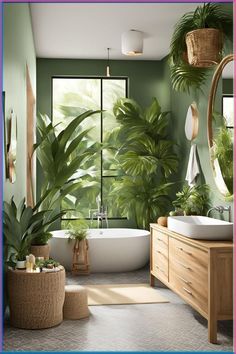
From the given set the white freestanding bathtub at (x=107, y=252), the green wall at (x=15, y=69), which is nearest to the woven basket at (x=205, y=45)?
the green wall at (x=15, y=69)

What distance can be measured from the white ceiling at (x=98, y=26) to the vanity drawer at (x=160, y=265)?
2359 millimetres

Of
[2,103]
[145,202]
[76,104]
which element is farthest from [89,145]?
[2,103]

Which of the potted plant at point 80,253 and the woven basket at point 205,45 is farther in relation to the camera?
the potted plant at point 80,253

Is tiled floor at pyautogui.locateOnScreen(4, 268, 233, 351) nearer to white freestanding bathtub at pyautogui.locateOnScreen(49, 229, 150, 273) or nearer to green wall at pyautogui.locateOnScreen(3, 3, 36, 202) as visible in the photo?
green wall at pyautogui.locateOnScreen(3, 3, 36, 202)

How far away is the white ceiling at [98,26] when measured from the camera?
518 cm

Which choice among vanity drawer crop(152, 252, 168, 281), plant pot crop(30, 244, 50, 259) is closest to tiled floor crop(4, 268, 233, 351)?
vanity drawer crop(152, 252, 168, 281)

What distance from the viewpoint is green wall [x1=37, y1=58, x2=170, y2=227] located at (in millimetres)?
7344

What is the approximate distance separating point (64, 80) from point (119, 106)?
1009 mm

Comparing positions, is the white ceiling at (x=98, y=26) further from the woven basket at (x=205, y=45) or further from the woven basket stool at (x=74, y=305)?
the woven basket stool at (x=74, y=305)

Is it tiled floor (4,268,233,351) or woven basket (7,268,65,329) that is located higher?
woven basket (7,268,65,329)

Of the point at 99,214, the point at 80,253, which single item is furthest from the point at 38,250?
the point at 99,214

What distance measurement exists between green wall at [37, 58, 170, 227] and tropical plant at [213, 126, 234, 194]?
110 inches

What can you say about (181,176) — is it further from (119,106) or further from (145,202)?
(119,106)

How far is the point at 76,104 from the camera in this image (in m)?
7.57
